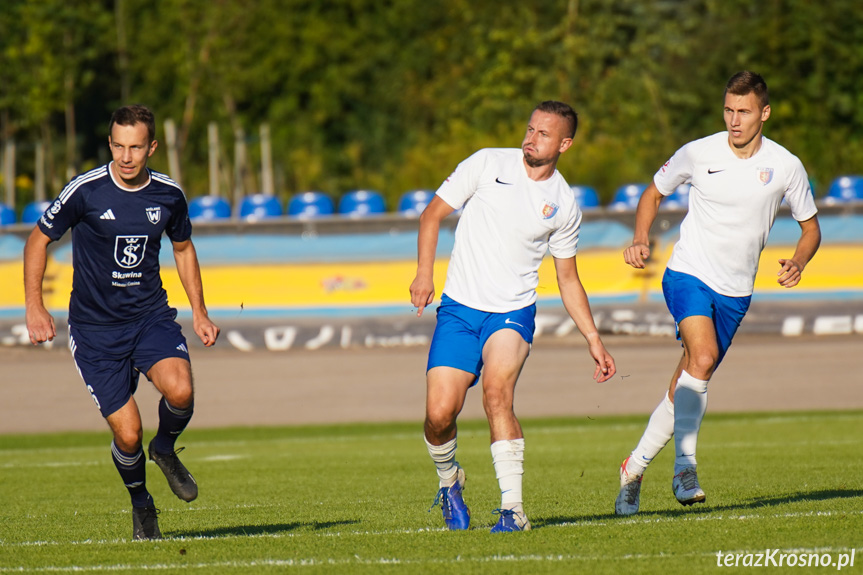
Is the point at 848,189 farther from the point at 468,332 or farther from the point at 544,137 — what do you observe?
the point at 468,332

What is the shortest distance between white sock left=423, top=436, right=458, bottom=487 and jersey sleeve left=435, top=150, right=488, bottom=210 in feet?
4.26

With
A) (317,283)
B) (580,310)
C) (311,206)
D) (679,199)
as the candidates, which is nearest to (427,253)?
(580,310)

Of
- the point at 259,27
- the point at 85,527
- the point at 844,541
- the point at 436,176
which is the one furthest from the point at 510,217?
the point at 259,27

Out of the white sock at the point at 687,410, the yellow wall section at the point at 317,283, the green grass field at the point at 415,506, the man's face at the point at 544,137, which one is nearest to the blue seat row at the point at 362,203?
the yellow wall section at the point at 317,283

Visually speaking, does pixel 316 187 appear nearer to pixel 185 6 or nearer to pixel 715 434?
pixel 185 6

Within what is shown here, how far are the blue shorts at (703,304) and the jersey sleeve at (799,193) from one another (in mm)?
621

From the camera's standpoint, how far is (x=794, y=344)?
68.1ft

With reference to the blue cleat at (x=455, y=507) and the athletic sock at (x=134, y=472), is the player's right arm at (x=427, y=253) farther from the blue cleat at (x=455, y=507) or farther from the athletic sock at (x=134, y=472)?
the athletic sock at (x=134, y=472)

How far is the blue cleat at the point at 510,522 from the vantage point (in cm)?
685

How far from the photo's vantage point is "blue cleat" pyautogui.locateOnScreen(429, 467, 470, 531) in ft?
23.6

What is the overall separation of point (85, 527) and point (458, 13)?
43591 mm

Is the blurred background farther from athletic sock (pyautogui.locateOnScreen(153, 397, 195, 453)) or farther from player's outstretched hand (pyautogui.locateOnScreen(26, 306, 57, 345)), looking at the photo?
player's outstretched hand (pyautogui.locateOnScreen(26, 306, 57, 345))

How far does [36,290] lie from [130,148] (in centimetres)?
91

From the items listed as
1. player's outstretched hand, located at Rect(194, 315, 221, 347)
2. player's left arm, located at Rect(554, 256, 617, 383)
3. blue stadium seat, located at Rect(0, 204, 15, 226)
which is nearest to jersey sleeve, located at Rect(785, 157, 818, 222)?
player's left arm, located at Rect(554, 256, 617, 383)
